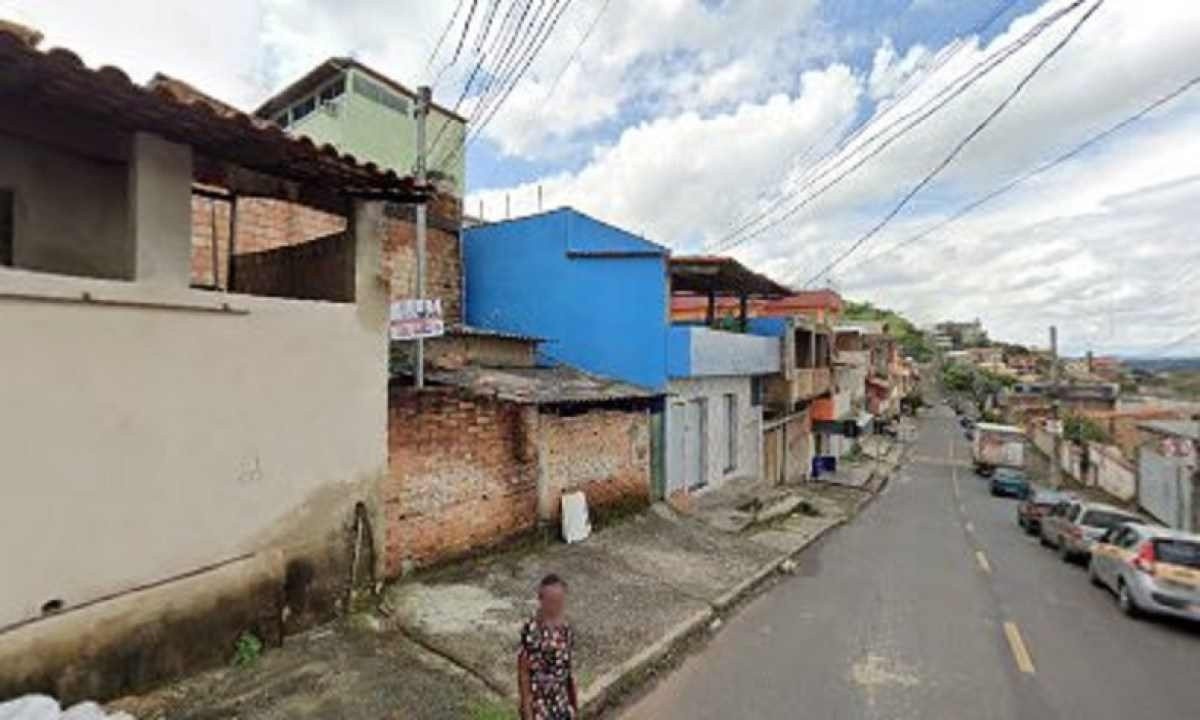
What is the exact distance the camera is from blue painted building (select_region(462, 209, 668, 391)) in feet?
52.1

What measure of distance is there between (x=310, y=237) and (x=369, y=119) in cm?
913

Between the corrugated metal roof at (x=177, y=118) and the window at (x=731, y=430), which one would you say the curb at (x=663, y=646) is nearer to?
the corrugated metal roof at (x=177, y=118)

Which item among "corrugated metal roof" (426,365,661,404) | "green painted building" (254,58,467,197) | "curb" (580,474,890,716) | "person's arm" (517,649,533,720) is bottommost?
"curb" (580,474,890,716)

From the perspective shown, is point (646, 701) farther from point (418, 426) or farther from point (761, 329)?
point (761, 329)

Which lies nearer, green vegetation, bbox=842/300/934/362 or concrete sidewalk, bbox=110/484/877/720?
concrete sidewalk, bbox=110/484/877/720

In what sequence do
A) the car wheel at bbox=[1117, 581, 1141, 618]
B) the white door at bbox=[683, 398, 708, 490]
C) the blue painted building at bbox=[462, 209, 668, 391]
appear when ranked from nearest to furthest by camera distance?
the car wheel at bbox=[1117, 581, 1141, 618] → the blue painted building at bbox=[462, 209, 668, 391] → the white door at bbox=[683, 398, 708, 490]

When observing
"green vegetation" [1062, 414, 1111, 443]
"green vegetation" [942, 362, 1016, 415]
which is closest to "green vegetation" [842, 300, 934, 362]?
"green vegetation" [942, 362, 1016, 415]

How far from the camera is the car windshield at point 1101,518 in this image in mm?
18500

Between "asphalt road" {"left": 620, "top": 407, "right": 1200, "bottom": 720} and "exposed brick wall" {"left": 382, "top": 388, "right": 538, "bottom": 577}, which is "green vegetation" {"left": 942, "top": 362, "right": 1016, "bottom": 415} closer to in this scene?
"asphalt road" {"left": 620, "top": 407, "right": 1200, "bottom": 720}

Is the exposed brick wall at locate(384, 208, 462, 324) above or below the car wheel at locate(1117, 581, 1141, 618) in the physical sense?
above

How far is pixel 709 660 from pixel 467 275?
11254 millimetres

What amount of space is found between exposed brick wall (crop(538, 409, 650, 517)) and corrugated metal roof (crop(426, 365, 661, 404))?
344mm

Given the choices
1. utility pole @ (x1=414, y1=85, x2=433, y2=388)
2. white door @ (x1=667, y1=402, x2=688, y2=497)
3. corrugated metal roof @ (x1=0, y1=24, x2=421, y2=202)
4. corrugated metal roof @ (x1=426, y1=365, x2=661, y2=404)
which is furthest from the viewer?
white door @ (x1=667, y1=402, x2=688, y2=497)

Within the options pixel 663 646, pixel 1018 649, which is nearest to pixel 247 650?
pixel 663 646
